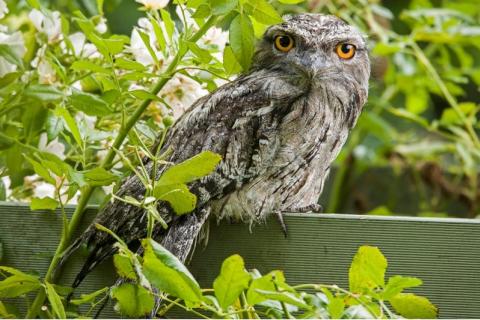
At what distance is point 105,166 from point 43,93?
160 millimetres

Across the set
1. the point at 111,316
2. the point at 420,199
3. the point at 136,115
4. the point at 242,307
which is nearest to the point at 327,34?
the point at 136,115

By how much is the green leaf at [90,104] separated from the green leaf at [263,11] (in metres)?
0.29

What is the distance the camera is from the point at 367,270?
4.09 feet

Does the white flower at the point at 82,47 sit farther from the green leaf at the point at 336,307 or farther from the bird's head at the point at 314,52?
the green leaf at the point at 336,307

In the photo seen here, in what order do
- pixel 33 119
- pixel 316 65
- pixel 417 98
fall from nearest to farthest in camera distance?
pixel 33 119 → pixel 316 65 → pixel 417 98

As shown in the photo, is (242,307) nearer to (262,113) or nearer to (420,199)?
(262,113)

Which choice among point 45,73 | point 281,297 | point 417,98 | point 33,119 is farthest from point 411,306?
point 417,98

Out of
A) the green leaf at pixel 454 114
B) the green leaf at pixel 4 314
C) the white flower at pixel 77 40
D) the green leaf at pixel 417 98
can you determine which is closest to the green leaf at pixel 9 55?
the white flower at pixel 77 40

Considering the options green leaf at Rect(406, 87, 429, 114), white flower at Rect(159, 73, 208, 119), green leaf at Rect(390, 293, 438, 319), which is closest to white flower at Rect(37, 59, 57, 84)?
white flower at Rect(159, 73, 208, 119)

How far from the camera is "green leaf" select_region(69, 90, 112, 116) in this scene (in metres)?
1.63

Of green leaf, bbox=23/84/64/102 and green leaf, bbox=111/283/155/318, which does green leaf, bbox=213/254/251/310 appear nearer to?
green leaf, bbox=111/283/155/318

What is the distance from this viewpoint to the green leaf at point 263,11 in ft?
4.99

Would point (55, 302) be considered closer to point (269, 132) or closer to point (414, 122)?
point (269, 132)

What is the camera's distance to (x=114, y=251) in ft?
5.61
